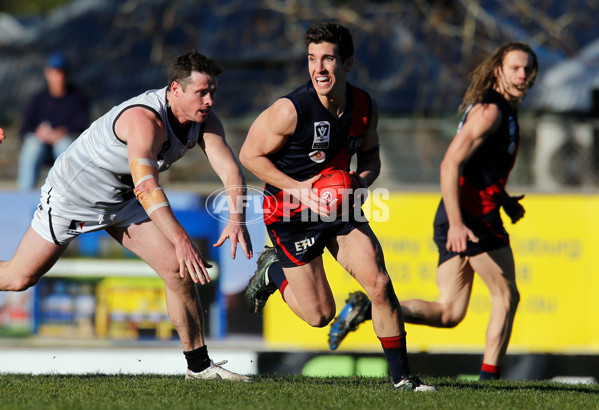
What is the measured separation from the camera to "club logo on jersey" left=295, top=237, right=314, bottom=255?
5891 millimetres

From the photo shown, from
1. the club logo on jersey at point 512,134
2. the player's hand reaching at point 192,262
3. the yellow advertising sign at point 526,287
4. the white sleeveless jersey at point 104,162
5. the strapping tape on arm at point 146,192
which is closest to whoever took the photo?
the player's hand reaching at point 192,262

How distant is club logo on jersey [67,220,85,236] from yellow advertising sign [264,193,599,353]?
3.08 m

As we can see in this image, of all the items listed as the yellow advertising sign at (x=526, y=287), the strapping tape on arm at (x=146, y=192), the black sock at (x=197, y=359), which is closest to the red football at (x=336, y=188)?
the strapping tape on arm at (x=146, y=192)

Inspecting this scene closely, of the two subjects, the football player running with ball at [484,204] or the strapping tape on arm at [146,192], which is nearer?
the strapping tape on arm at [146,192]

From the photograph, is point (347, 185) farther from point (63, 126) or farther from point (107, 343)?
point (63, 126)

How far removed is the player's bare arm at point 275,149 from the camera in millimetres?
5598

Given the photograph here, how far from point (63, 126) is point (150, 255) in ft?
15.8

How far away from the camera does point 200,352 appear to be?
20.2ft

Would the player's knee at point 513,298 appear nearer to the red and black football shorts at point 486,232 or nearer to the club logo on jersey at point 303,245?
the red and black football shorts at point 486,232

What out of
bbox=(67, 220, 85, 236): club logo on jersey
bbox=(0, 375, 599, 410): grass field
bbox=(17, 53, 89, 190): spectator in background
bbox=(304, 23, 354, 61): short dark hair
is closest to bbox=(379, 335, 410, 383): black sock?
bbox=(0, 375, 599, 410): grass field

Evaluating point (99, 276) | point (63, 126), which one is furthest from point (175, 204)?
point (63, 126)

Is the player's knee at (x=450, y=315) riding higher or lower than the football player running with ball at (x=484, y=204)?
lower

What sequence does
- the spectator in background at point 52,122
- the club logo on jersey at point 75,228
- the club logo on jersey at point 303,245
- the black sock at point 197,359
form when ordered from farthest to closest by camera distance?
the spectator in background at point 52,122
the black sock at point 197,359
the club logo on jersey at point 75,228
the club logo on jersey at point 303,245

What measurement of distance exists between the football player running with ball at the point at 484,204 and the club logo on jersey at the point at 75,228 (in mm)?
2017
